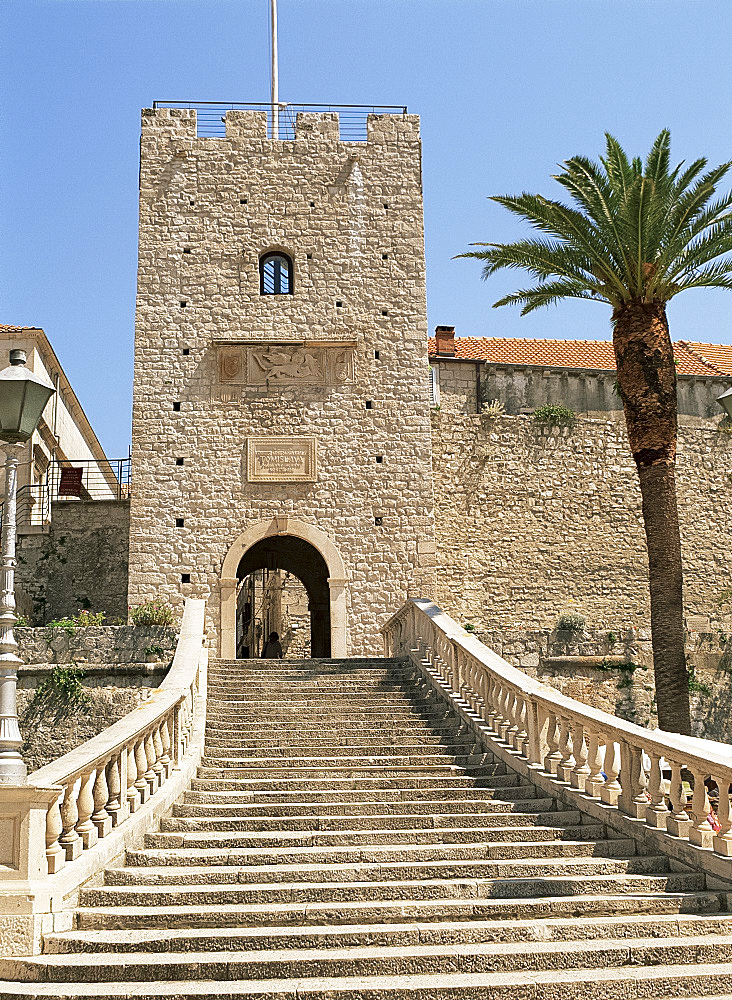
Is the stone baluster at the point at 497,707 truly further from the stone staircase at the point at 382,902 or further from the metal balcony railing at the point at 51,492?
the metal balcony railing at the point at 51,492

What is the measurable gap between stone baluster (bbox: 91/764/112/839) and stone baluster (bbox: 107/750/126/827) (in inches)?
3.5

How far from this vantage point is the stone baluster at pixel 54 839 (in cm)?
667

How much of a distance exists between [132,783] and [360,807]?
6.21 feet

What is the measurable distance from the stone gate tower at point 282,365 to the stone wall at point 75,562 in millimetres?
1790

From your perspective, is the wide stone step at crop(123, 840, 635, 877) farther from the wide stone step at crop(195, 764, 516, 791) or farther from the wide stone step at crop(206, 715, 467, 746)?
the wide stone step at crop(206, 715, 467, 746)

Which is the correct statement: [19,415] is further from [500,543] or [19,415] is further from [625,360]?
[500,543]

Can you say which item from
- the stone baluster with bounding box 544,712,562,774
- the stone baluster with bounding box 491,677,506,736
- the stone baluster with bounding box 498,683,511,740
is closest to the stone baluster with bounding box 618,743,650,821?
the stone baluster with bounding box 544,712,562,774

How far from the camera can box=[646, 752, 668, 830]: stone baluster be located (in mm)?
8305

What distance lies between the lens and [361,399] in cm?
2102

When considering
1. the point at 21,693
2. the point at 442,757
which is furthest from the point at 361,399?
the point at 442,757

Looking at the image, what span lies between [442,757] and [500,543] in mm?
13073

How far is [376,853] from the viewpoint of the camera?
316 inches

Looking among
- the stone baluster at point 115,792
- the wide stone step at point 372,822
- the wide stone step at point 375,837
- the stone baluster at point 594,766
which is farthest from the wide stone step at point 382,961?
the stone baluster at point 594,766

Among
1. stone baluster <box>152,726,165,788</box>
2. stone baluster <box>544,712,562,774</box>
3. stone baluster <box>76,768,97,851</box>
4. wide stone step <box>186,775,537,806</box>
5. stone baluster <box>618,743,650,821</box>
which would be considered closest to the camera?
stone baluster <box>76,768,97,851</box>
